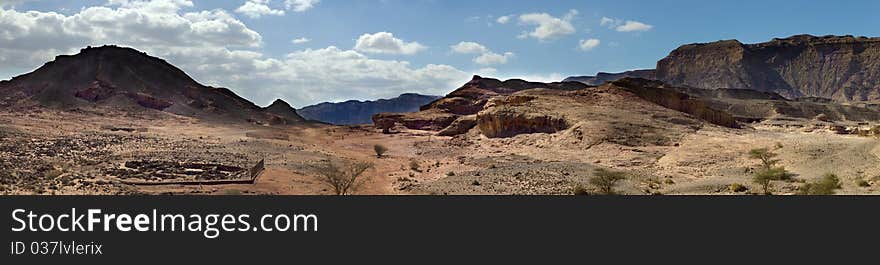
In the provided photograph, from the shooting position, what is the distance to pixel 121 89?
225ft

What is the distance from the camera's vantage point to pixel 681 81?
158 m

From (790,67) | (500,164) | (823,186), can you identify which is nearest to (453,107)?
(500,164)

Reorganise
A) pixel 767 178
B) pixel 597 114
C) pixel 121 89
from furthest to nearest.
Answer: pixel 121 89 → pixel 597 114 → pixel 767 178

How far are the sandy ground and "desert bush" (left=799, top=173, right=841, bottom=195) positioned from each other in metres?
0.27

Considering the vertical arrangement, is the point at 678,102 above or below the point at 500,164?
above

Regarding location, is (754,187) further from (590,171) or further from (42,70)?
(42,70)

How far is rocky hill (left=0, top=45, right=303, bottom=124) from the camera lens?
6278cm

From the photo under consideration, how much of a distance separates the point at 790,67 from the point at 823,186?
157 meters

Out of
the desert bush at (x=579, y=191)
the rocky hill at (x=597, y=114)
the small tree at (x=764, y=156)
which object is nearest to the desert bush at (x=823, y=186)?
the small tree at (x=764, y=156)

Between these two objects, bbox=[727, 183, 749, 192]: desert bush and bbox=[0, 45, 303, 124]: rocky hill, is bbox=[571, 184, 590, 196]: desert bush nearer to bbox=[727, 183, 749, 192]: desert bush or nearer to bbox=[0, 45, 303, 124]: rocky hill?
bbox=[727, 183, 749, 192]: desert bush

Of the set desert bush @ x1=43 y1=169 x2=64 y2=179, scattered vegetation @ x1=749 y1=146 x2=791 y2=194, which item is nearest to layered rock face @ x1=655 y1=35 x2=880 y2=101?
scattered vegetation @ x1=749 y1=146 x2=791 y2=194

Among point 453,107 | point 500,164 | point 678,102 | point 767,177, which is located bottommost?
point 500,164

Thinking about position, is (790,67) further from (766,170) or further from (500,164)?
(766,170)

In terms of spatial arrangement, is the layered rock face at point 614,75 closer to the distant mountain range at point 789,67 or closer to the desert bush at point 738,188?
the distant mountain range at point 789,67
